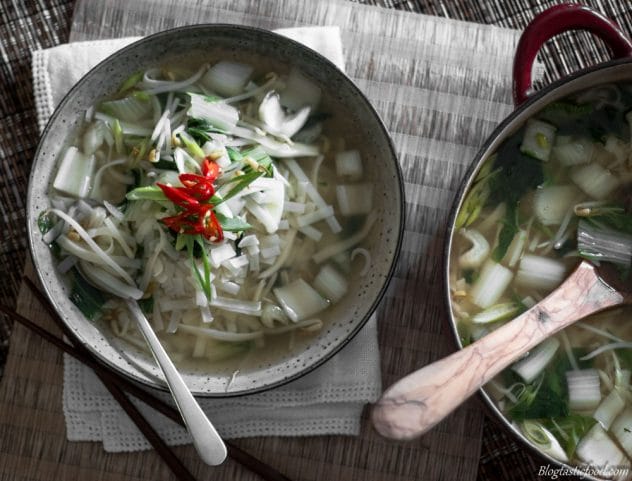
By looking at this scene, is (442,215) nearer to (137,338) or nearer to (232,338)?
(232,338)

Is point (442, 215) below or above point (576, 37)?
below

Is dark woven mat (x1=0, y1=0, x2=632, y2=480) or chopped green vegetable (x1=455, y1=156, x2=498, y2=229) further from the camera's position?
dark woven mat (x1=0, y1=0, x2=632, y2=480)

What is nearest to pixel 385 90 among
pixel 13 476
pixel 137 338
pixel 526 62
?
pixel 526 62

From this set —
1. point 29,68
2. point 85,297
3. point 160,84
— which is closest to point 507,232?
point 160,84

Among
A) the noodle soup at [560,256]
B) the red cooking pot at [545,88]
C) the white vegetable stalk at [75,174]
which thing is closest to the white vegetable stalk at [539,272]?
the noodle soup at [560,256]

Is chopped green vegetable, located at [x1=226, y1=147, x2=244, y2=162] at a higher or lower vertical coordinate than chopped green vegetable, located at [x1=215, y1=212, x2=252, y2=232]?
higher

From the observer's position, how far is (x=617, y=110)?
1934 mm

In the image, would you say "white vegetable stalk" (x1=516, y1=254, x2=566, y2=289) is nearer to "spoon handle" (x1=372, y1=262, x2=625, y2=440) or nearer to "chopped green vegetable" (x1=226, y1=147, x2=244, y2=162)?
"spoon handle" (x1=372, y1=262, x2=625, y2=440)

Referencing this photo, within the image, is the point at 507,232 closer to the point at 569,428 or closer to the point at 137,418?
the point at 569,428

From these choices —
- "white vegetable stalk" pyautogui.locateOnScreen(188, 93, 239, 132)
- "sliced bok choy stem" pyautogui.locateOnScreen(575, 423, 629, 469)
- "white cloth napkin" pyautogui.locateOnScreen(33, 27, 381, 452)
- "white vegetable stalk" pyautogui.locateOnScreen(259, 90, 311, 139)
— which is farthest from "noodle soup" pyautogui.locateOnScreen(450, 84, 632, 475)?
"white vegetable stalk" pyautogui.locateOnScreen(188, 93, 239, 132)

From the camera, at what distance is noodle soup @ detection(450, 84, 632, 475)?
191 cm

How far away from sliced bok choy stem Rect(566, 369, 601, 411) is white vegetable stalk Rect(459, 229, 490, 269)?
37 cm

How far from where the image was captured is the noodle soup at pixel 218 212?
75.0 inches

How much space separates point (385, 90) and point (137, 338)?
959mm
